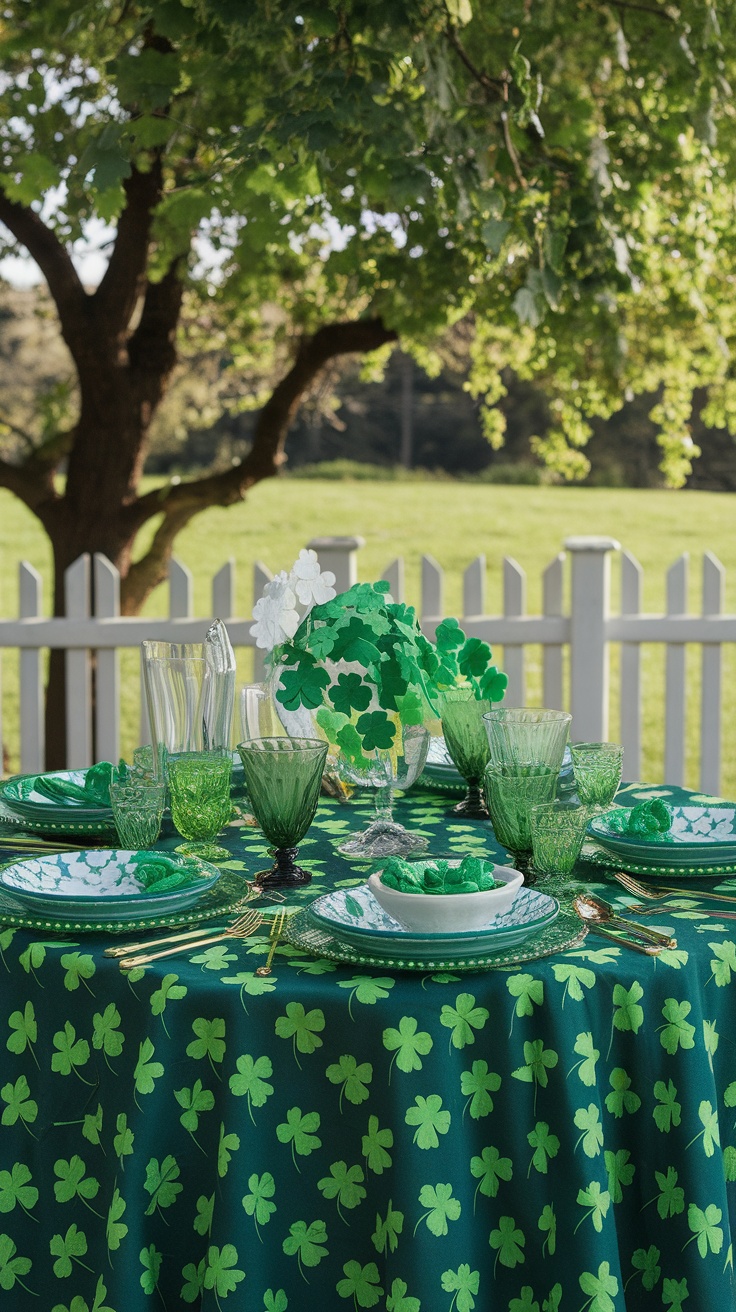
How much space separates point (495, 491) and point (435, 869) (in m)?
19.1

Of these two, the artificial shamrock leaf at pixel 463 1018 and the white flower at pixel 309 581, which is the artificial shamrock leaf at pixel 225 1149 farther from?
the white flower at pixel 309 581

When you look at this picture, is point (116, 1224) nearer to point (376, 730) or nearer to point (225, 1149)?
point (225, 1149)

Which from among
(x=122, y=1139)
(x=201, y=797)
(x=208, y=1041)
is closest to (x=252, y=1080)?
(x=208, y=1041)

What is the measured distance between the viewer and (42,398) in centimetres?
613

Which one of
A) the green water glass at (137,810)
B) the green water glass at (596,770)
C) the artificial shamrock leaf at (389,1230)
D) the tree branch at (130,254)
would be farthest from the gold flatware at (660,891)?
the tree branch at (130,254)

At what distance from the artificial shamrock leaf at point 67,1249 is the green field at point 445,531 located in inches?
415

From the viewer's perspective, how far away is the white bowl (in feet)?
4.43

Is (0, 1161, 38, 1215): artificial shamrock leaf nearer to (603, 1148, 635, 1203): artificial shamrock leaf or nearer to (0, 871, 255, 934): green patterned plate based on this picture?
(0, 871, 255, 934): green patterned plate

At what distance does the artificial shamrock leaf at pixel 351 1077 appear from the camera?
1.28 meters

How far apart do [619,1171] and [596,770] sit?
689 mm

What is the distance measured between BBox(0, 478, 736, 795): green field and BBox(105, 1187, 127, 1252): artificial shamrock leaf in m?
10.6

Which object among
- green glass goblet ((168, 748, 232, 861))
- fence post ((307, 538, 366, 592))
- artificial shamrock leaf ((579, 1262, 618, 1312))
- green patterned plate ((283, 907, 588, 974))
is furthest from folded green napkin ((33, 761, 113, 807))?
fence post ((307, 538, 366, 592))

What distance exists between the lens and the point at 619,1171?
136 cm

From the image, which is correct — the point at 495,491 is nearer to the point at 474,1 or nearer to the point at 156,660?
the point at 474,1
